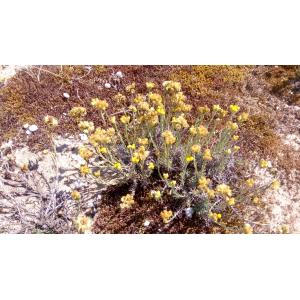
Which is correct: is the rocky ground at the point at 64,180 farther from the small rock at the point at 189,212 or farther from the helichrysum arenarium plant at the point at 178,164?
the small rock at the point at 189,212

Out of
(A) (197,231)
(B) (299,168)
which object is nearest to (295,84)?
(B) (299,168)

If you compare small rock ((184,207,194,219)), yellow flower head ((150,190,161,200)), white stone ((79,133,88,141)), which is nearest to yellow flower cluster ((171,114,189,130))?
yellow flower head ((150,190,161,200))

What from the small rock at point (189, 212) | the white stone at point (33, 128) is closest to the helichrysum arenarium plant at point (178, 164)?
the small rock at point (189, 212)

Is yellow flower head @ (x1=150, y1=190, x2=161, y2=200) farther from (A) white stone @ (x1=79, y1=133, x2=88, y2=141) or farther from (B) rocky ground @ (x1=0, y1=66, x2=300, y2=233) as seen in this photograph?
(A) white stone @ (x1=79, y1=133, x2=88, y2=141)

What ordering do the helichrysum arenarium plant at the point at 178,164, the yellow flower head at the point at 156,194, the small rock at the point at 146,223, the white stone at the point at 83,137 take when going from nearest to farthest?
1. the yellow flower head at the point at 156,194
2. the helichrysum arenarium plant at the point at 178,164
3. the small rock at the point at 146,223
4. the white stone at the point at 83,137

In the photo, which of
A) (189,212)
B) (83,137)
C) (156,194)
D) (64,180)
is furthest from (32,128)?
(189,212)

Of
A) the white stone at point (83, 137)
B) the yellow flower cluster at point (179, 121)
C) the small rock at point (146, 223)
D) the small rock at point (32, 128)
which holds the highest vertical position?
the yellow flower cluster at point (179, 121)

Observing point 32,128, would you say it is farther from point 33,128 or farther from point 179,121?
point 179,121

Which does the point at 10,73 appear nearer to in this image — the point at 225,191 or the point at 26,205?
Answer: the point at 26,205

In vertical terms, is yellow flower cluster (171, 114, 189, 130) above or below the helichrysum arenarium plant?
above
